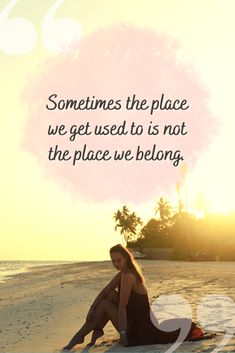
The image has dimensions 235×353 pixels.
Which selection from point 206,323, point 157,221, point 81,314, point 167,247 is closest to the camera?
point 206,323

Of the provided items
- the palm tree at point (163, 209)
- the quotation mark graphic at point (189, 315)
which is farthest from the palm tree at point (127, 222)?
the quotation mark graphic at point (189, 315)

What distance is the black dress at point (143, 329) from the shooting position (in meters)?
7.63

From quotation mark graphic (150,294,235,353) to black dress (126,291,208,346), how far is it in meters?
0.08

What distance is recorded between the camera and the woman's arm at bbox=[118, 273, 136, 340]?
7.63m

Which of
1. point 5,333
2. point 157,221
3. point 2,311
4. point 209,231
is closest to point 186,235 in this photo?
point 209,231

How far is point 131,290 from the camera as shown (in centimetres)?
779

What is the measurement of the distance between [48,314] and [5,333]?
2.80 metres

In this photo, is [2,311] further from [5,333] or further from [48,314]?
[5,333]

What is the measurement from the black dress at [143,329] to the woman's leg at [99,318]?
0.21m

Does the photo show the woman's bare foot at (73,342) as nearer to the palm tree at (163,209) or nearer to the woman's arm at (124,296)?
the woman's arm at (124,296)

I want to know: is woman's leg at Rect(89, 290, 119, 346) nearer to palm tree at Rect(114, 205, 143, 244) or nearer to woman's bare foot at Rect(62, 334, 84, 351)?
woman's bare foot at Rect(62, 334, 84, 351)

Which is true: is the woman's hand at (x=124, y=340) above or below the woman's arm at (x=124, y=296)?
below

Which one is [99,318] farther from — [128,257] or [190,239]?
[190,239]

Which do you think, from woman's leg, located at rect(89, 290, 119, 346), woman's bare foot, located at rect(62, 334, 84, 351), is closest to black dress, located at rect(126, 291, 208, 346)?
woman's leg, located at rect(89, 290, 119, 346)
